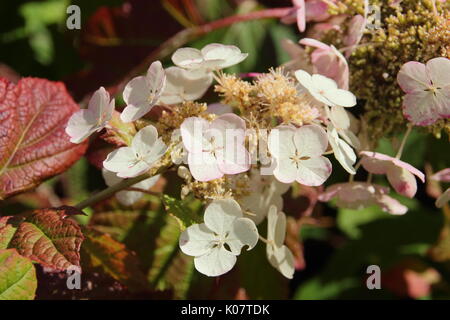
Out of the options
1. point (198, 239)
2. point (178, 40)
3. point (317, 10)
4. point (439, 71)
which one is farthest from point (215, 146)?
point (178, 40)

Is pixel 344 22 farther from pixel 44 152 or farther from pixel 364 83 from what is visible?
pixel 44 152

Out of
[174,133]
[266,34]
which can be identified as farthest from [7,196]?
[266,34]

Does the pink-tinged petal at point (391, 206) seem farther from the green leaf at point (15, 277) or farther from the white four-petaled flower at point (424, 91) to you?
the green leaf at point (15, 277)

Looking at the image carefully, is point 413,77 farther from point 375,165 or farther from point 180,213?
point 180,213

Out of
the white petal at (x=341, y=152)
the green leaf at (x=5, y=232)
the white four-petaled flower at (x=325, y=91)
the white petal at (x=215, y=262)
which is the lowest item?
the white petal at (x=215, y=262)

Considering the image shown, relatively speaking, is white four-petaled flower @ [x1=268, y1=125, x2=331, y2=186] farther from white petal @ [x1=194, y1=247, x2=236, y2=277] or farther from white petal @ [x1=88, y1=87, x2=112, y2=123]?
white petal @ [x1=88, y1=87, x2=112, y2=123]

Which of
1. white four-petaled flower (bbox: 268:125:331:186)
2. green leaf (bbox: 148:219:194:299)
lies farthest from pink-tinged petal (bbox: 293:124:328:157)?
green leaf (bbox: 148:219:194:299)

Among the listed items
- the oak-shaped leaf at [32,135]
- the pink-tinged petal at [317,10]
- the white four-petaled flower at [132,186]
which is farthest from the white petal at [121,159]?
the pink-tinged petal at [317,10]
